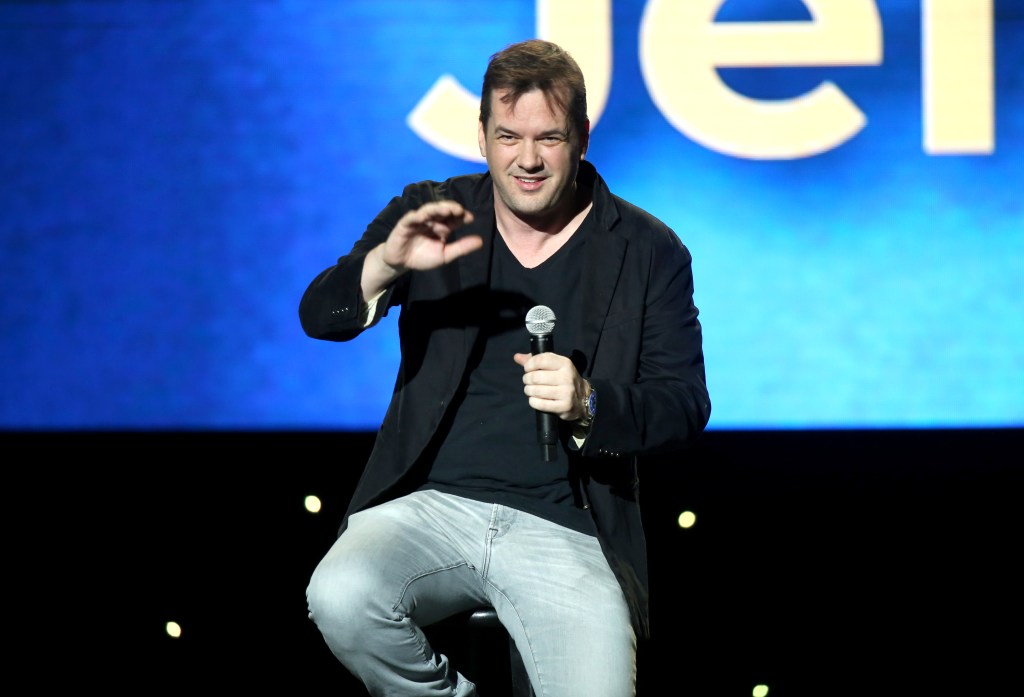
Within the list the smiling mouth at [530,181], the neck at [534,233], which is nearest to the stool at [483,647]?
the neck at [534,233]

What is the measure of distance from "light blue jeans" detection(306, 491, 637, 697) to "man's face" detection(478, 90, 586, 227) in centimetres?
62

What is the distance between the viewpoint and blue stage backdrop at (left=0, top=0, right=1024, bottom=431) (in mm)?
3066

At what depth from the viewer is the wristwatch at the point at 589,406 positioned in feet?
6.10

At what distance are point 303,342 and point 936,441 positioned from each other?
1870 millimetres

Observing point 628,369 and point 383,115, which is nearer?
point 628,369

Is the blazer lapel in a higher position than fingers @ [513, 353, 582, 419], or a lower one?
higher

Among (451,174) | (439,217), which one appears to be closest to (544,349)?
(439,217)

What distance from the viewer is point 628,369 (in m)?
2.09

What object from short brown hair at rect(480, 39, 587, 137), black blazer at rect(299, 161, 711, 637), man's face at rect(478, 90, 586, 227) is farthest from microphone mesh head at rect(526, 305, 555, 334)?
short brown hair at rect(480, 39, 587, 137)

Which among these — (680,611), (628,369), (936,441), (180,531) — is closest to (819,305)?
(936,441)

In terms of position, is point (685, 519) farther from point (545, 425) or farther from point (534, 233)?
point (545, 425)

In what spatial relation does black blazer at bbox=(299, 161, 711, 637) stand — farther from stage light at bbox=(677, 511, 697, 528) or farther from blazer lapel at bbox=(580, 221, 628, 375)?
stage light at bbox=(677, 511, 697, 528)

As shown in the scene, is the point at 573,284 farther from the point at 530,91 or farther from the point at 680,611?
the point at 680,611

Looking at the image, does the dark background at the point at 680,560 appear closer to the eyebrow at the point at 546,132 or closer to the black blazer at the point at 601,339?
the black blazer at the point at 601,339
